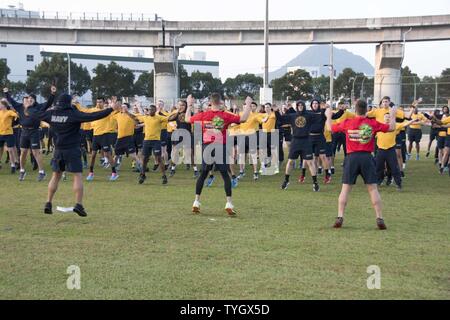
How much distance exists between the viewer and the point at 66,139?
33.1ft

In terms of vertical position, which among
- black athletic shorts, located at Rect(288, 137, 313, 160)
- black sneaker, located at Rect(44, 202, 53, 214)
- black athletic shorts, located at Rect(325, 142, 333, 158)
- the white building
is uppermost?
the white building

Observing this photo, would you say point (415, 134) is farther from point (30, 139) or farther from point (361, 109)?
point (30, 139)

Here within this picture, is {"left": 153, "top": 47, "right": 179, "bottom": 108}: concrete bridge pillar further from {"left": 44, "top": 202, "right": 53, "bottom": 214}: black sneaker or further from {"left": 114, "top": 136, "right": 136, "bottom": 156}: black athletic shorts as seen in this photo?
{"left": 44, "top": 202, "right": 53, "bottom": 214}: black sneaker

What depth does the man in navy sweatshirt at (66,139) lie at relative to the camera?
32.7 ft

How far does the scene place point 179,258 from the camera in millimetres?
7238

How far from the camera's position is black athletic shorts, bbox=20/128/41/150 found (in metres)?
16.1

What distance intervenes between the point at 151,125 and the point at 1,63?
2180 inches

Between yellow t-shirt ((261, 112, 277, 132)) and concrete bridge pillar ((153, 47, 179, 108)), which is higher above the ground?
concrete bridge pillar ((153, 47, 179, 108))

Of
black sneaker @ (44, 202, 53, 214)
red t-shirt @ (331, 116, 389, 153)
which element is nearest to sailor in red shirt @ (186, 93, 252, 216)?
red t-shirt @ (331, 116, 389, 153)

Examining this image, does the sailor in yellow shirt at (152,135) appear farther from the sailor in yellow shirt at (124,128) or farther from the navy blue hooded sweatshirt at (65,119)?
the navy blue hooded sweatshirt at (65,119)

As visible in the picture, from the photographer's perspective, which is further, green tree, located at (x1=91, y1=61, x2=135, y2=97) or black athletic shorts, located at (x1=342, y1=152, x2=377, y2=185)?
green tree, located at (x1=91, y1=61, x2=135, y2=97)

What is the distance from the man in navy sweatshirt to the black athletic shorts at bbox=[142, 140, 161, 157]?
5.74 m

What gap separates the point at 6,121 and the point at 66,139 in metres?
8.37
